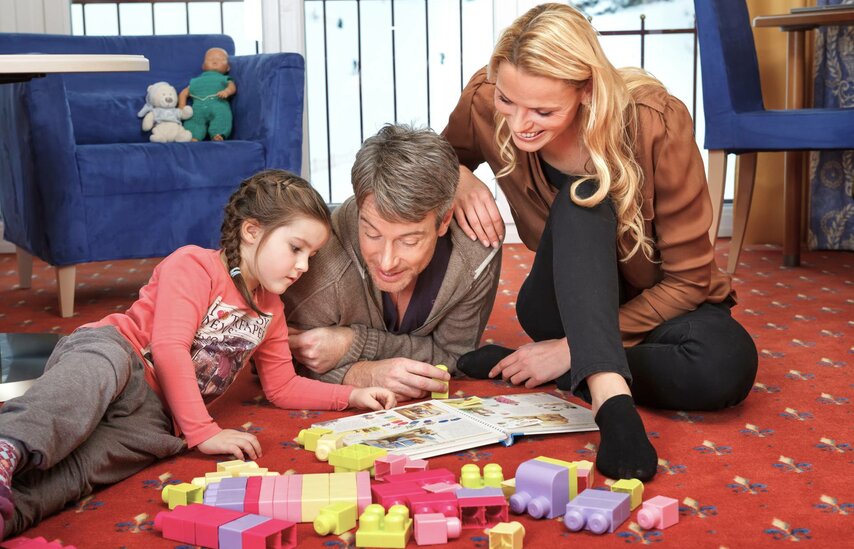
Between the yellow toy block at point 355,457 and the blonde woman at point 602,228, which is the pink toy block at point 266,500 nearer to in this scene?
the yellow toy block at point 355,457

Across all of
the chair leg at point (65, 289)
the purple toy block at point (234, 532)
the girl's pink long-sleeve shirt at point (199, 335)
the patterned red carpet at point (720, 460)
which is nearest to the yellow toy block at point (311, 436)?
the patterned red carpet at point (720, 460)

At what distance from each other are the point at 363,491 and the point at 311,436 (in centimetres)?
27

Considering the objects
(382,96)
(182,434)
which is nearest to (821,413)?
(182,434)

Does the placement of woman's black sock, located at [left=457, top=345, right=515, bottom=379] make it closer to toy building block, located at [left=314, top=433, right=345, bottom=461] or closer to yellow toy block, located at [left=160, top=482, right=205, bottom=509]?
toy building block, located at [left=314, top=433, right=345, bottom=461]

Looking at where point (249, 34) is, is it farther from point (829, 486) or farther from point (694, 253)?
point (829, 486)

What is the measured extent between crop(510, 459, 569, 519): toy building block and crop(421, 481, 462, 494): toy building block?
0.25 feet

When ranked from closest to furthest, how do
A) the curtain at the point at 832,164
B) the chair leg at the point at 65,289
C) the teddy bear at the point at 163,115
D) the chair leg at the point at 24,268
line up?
the chair leg at the point at 65,289, the chair leg at the point at 24,268, the teddy bear at the point at 163,115, the curtain at the point at 832,164

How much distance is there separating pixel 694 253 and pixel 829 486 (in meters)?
0.46

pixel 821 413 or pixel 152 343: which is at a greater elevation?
pixel 152 343

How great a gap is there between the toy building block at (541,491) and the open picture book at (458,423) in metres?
0.22

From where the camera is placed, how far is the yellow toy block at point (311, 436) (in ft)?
4.83

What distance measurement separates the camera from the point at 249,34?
3.84 metres

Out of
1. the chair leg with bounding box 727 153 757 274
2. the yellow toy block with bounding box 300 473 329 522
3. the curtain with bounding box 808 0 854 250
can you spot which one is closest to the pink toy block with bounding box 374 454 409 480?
the yellow toy block with bounding box 300 473 329 522

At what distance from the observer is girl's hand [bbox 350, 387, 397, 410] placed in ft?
5.39
